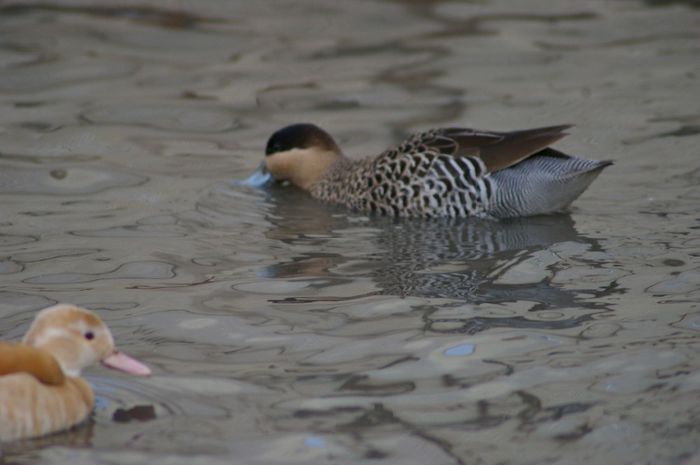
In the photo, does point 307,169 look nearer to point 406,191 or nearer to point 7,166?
point 406,191

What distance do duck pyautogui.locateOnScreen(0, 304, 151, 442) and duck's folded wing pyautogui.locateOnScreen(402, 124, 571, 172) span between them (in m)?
4.25

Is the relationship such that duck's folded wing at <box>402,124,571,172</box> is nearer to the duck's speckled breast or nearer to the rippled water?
the duck's speckled breast

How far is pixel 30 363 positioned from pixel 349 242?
3599 mm

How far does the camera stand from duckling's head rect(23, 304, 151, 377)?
18.3ft

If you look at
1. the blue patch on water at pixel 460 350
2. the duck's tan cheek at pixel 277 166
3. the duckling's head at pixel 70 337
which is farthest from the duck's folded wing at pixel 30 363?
the duck's tan cheek at pixel 277 166

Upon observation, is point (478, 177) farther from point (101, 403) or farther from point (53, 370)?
point (53, 370)

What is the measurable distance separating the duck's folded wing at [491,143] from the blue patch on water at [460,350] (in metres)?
3.14

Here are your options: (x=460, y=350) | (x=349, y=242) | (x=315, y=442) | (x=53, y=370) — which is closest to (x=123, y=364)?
(x=53, y=370)

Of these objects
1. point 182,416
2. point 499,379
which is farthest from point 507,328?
point 182,416

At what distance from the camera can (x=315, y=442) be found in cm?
536

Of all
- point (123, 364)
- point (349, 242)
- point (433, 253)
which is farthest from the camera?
point (349, 242)

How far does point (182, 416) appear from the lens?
5.61 metres

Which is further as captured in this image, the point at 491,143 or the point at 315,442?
the point at 491,143

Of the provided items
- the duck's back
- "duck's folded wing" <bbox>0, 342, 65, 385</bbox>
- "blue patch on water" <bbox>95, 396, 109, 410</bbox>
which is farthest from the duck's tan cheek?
"duck's folded wing" <bbox>0, 342, 65, 385</bbox>
